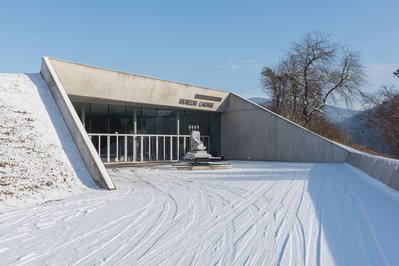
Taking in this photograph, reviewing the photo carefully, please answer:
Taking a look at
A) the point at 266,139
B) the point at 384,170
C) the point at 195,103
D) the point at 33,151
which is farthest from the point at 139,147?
the point at 384,170

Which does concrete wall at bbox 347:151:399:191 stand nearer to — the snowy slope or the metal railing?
the snowy slope

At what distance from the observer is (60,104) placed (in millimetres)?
18531

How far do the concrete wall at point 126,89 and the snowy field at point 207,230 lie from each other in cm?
1424

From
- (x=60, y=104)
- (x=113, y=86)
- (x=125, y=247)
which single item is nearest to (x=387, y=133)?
(x=113, y=86)

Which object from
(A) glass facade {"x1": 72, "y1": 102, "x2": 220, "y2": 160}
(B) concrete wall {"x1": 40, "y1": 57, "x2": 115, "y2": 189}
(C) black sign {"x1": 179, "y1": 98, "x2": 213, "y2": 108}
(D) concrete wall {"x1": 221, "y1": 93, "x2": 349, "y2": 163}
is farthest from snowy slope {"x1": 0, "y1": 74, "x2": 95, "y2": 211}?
(D) concrete wall {"x1": 221, "y1": 93, "x2": 349, "y2": 163}

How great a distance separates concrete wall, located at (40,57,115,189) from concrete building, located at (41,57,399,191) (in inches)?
50.7

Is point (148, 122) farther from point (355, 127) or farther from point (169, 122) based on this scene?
point (355, 127)

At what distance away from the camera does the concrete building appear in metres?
26.5

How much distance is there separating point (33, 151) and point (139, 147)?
17.8 metres

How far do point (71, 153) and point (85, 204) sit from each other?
558 cm

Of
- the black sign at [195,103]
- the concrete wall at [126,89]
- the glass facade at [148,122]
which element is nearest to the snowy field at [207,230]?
the concrete wall at [126,89]

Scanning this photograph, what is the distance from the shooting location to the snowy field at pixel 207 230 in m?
5.39

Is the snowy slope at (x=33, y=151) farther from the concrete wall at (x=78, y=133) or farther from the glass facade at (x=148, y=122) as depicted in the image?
the glass facade at (x=148, y=122)

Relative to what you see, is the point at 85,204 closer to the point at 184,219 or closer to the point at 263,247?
the point at 184,219
